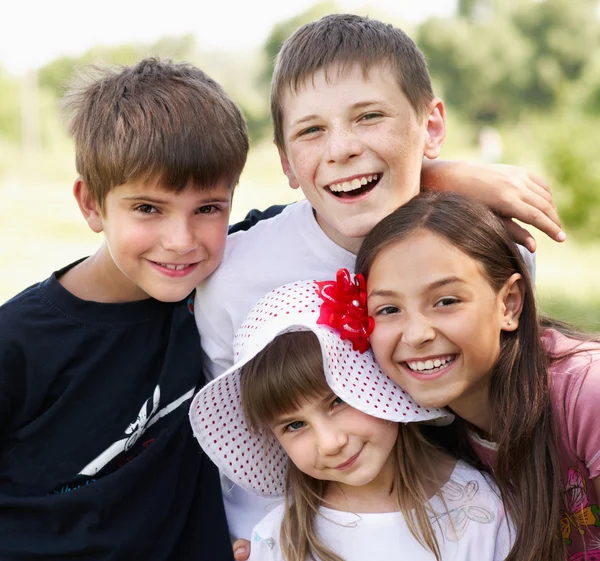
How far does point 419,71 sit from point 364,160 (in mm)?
390

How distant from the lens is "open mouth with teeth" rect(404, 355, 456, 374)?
2.18m

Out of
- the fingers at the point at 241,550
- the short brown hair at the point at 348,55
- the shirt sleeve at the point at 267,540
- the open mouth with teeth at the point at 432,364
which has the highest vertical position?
the short brown hair at the point at 348,55

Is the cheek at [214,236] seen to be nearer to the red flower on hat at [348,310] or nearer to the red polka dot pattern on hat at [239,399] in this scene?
the red polka dot pattern on hat at [239,399]

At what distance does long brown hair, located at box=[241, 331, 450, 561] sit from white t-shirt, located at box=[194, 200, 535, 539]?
233 millimetres

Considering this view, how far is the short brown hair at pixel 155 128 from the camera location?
7.88 feet

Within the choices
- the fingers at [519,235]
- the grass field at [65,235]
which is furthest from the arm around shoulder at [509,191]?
the grass field at [65,235]

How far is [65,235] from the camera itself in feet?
50.6

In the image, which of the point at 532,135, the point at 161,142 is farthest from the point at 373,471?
the point at 532,135

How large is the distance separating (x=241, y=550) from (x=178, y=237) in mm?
960

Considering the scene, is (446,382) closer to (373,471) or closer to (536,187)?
(373,471)

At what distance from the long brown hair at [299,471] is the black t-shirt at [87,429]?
1.08ft

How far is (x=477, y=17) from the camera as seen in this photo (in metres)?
44.8

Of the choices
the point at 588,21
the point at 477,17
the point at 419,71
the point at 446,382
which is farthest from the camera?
the point at 477,17

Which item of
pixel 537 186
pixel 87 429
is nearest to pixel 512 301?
pixel 537 186
